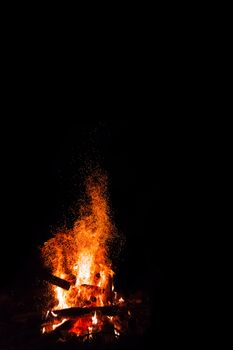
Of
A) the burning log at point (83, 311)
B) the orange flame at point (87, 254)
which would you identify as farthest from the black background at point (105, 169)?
the burning log at point (83, 311)

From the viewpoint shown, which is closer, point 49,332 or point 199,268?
point 49,332

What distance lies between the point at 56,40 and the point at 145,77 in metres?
1.80

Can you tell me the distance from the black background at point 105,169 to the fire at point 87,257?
0.29 m

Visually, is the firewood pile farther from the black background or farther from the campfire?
the black background

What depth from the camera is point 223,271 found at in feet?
20.2

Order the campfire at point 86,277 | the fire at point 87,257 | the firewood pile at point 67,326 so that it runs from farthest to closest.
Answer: the fire at point 87,257, the campfire at point 86,277, the firewood pile at point 67,326

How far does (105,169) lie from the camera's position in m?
7.43

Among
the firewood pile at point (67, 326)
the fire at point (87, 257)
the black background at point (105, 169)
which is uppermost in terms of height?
the black background at point (105, 169)

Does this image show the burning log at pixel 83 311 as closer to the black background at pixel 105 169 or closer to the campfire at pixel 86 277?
the campfire at pixel 86 277

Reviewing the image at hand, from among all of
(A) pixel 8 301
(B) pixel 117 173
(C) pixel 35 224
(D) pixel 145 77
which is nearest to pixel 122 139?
(B) pixel 117 173

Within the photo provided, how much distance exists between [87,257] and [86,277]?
473 millimetres

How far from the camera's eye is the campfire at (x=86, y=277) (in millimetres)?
4941

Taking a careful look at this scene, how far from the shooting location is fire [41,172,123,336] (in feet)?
18.0

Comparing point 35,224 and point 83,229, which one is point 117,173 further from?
point 35,224
